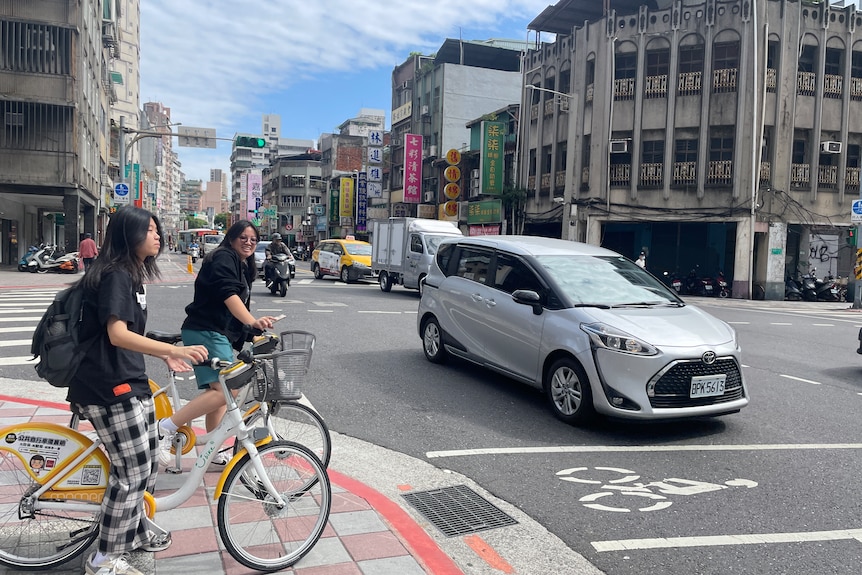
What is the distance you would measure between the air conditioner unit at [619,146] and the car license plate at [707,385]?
24069 mm

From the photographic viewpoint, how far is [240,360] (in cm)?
354

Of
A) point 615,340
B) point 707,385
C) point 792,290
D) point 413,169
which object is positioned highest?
point 413,169

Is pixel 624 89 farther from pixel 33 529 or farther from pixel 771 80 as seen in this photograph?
pixel 33 529

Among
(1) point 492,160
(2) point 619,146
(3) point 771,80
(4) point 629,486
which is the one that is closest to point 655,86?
(2) point 619,146

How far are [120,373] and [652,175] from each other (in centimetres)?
2793

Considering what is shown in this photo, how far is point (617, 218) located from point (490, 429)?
80.0 feet

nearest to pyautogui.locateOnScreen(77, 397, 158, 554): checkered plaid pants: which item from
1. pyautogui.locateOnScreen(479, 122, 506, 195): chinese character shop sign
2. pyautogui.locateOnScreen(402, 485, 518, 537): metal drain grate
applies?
pyautogui.locateOnScreen(402, 485, 518, 537): metal drain grate

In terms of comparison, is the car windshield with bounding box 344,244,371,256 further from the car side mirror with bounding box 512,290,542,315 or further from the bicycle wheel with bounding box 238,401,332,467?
the bicycle wheel with bounding box 238,401,332,467

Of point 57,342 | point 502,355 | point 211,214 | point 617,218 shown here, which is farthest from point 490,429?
point 211,214

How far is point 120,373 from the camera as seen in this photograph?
3.09 m

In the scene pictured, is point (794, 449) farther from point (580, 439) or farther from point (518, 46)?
point (518, 46)

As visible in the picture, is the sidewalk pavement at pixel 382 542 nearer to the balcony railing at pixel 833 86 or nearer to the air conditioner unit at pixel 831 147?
the air conditioner unit at pixel 831 147

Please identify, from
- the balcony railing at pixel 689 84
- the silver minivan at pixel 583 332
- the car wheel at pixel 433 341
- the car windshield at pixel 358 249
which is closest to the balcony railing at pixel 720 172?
the balcony railing at pixel 689 84

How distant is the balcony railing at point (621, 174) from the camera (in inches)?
1138
